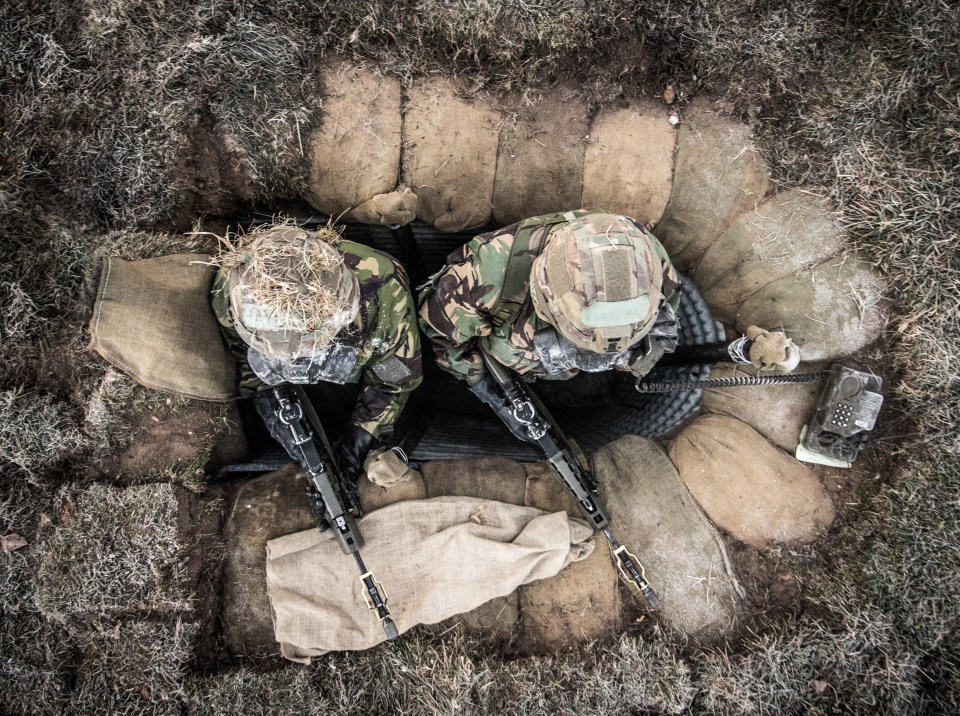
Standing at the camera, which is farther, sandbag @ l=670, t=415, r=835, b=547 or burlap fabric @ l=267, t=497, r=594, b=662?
sandbag @ l=670, t=415, r=835, b=547

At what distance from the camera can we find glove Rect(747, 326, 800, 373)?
2959 millimetres

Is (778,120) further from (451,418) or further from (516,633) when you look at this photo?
(516,633)

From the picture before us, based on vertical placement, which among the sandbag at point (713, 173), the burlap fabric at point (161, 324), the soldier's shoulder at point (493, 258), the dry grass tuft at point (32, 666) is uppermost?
the sandbag at point (713, 173)

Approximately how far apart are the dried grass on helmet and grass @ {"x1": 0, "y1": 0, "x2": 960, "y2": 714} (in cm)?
94

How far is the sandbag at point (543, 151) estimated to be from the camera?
11.1 ft

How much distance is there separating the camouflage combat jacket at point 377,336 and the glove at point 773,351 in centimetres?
187

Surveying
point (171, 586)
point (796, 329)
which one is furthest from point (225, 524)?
point (796, 329)

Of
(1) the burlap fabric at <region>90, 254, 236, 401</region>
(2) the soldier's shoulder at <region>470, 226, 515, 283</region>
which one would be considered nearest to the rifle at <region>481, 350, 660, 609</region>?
(2) the soldier's shoulder at <region>470, 226, 515, 283</region>

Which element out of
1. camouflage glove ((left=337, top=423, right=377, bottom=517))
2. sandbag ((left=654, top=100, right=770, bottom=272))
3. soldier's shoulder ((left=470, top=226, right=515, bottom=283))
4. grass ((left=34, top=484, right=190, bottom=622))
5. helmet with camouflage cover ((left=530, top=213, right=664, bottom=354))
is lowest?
grass ((left=34, top=484, right=190, bottom=622))

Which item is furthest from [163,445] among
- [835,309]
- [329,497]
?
[835,309]

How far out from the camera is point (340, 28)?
10.7ft

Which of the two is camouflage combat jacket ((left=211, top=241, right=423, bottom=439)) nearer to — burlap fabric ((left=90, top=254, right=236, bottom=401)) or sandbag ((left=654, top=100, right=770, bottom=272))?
burlap fabric ((left=90, top=254, right=236, bottom=401))

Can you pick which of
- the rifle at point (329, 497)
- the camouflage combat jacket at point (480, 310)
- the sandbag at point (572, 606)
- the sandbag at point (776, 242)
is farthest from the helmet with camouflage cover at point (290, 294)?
the sandbag at point (776, 242)

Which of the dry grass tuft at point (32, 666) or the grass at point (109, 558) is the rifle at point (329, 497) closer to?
the grass at point (109, 558)
